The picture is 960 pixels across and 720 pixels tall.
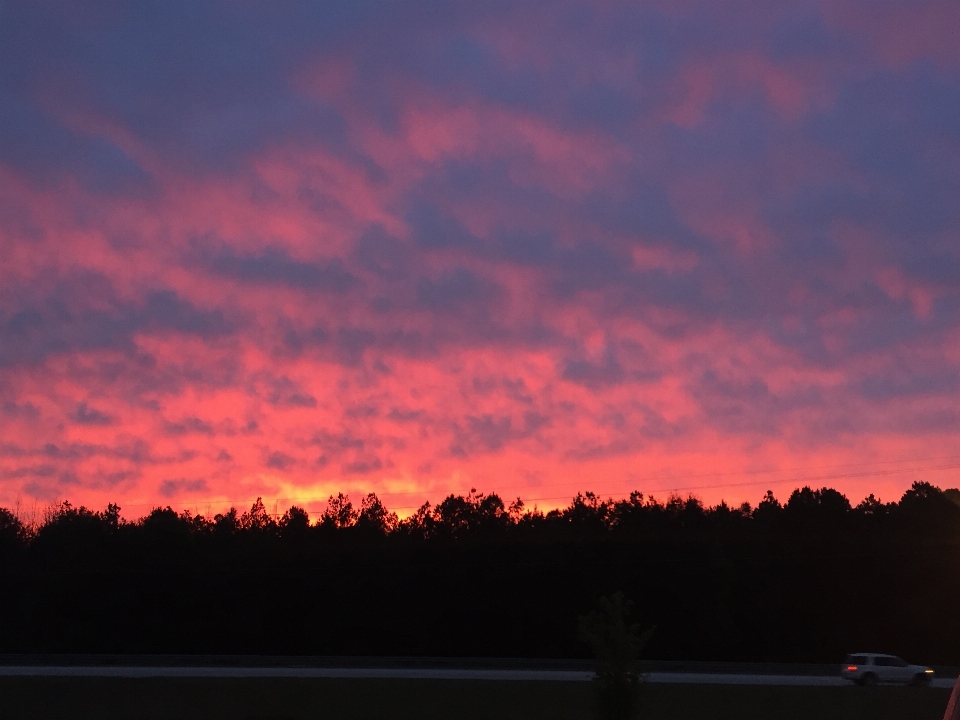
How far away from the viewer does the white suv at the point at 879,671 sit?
48.1 m

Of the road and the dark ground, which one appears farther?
the road

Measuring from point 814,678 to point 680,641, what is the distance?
79.8 ft

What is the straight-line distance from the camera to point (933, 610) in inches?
2847

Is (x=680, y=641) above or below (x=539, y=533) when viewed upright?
below

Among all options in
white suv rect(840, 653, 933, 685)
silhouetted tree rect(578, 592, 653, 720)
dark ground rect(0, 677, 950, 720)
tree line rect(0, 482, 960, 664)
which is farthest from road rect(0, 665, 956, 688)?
tree line rect(0, 482, 960, 664)

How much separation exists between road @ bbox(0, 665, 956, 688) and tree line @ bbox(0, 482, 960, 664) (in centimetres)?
2253

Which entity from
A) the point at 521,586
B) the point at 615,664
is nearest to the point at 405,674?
the point at 615,664

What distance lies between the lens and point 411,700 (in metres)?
41.1

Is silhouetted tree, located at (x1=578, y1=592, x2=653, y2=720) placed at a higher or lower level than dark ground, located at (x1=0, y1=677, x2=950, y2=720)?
higher

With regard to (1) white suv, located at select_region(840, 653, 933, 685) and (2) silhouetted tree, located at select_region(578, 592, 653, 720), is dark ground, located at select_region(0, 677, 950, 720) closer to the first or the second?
(1) white suv, located at select_region(840, 653, 933, 685)

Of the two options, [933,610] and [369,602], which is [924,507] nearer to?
[933,610]

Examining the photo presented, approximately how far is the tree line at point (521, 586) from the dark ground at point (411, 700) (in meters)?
33.4

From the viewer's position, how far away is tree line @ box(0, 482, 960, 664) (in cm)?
7556

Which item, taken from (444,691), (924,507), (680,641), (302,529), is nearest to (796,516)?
(924,507)
